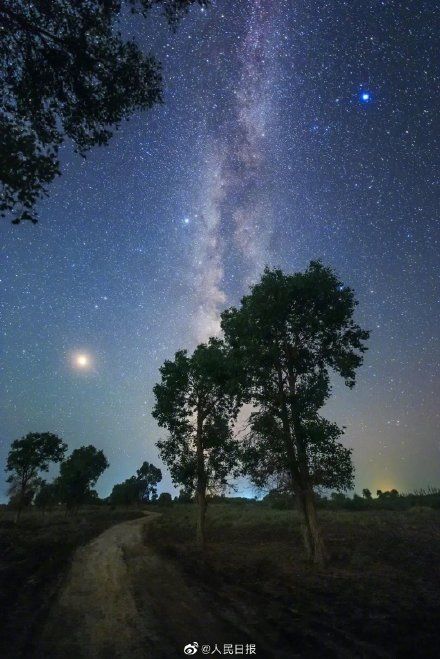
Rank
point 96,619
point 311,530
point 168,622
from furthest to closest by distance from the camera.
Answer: point 311,530 → point 96,619 → point 168,622

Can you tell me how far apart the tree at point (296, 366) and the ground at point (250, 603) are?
365 cm

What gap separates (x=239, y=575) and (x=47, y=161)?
50.6ft

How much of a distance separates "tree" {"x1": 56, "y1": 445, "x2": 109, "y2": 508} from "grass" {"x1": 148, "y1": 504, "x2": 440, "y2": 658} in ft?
116

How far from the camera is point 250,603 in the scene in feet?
30.6

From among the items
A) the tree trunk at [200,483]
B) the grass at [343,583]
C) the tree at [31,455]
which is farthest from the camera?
the tree at [31,455]

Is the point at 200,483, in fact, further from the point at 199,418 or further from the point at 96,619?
the point at 96,619

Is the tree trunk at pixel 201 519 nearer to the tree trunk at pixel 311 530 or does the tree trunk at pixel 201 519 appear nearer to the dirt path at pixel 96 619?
the tree trunk at pixel 311 530

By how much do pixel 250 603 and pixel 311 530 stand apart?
6849 mm

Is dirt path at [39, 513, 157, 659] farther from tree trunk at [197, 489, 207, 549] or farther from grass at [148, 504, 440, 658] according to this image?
tree trunk at [197, 489, 207, 549]

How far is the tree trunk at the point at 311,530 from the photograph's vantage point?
569 inches

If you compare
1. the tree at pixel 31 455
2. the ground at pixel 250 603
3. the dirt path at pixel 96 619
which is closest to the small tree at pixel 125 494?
the tree at pixel 31 455

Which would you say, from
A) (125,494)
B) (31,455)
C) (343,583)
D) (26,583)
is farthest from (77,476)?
(343,583)

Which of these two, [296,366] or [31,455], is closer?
[296,366]

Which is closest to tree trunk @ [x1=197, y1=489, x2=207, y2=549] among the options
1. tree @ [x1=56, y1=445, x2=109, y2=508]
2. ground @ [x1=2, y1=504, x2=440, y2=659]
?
ground @ [x1=2, y1=504, x2=440, y2=659]
